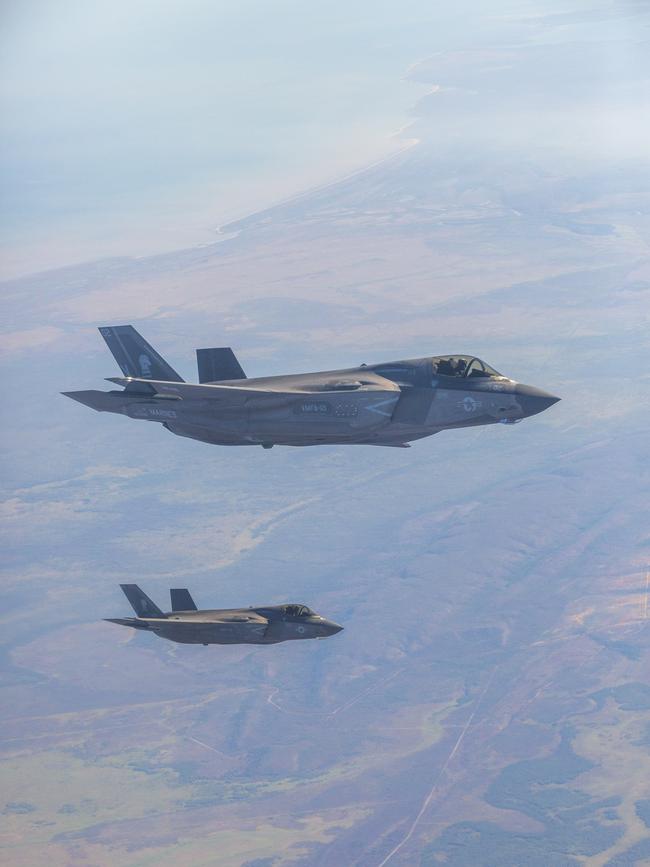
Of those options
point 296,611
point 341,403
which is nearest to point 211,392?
point 341,403

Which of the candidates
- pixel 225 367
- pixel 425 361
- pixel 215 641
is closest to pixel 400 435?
pixel 425 361

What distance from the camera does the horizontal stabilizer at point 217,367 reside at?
7369 centimetres

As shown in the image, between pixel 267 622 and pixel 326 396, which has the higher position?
pixel 326 396

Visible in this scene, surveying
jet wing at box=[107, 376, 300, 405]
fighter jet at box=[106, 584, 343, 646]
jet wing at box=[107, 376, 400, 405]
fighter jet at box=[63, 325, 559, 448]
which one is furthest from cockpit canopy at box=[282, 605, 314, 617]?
jet wing at box=[107, 376, 300, 405]

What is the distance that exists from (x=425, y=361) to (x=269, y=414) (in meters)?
7.96

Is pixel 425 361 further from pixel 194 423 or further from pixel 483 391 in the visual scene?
pixel 194 423

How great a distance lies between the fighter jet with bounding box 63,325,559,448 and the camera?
6894 cm

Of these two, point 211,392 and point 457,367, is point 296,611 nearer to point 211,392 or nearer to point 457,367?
point 211,392

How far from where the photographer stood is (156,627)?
287 feet

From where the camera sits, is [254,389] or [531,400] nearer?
[531,400]

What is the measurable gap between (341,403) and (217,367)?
828 centimetres

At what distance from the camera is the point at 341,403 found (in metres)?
68.8

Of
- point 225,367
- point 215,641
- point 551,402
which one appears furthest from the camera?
point 215,641

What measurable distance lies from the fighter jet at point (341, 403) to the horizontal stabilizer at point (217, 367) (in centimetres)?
188
